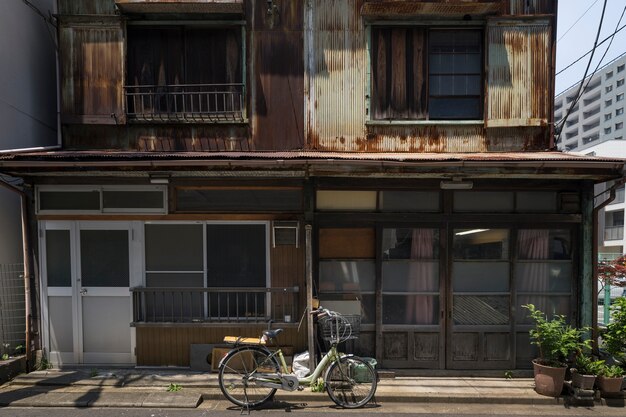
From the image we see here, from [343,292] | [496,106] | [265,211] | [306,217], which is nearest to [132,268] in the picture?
[265,211]

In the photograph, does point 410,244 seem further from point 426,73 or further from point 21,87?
point 21,87

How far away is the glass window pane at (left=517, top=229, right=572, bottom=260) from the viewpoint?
22.0ft

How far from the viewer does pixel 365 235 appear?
6715 millimetres

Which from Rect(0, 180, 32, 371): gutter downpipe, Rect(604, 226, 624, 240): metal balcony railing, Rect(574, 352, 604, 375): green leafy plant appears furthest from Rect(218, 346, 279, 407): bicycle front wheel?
Rect(604, 226, 624, 240): metal balcony railing

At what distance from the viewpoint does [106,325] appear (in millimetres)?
6777

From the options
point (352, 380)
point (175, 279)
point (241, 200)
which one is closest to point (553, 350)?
point (352, 380)

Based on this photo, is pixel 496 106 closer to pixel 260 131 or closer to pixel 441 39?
pixel 441 39

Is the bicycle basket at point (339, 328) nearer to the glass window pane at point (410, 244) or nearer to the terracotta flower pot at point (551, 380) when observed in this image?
the glass window pane at point (410, 244)

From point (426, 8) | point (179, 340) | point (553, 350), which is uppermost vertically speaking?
point (426, 8)

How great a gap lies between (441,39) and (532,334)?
5.39 meters

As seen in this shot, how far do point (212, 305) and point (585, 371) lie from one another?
6.03 m

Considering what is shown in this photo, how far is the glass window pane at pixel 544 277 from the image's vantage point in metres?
6.73

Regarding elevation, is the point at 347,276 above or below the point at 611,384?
above

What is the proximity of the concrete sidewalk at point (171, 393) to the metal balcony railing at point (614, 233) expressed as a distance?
34182 millimetres
